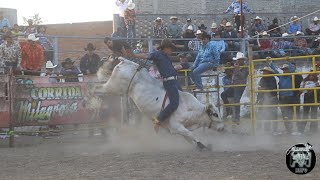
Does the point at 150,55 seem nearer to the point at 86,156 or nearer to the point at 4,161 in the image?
the point at 86,156

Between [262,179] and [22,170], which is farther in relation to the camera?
[22,170]

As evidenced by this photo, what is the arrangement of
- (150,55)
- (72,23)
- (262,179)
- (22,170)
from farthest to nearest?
(72,23) → (150,55) → (22,170) → (262,179)

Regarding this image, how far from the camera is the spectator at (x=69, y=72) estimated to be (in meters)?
11.8

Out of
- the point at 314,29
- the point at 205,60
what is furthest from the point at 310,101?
the point at 314,29

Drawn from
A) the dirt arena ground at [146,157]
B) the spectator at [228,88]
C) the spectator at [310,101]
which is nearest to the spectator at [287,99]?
the spectator at [310,101]

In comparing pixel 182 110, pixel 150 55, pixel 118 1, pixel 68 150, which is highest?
pixel 118 1

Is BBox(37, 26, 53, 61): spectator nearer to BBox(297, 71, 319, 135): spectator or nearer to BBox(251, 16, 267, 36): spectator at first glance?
BBox(297, 71, 319, 135): spectator

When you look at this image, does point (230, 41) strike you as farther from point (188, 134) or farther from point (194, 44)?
point (188, 134)

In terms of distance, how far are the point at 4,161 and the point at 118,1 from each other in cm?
944

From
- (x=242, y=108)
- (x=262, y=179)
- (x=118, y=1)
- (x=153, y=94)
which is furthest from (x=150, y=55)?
(x=118, y=1)

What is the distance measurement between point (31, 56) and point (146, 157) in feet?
15.3

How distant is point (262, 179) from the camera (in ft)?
21.6

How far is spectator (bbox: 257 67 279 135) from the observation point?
1279 cm

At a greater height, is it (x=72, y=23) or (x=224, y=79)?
(x=72, y=23)
